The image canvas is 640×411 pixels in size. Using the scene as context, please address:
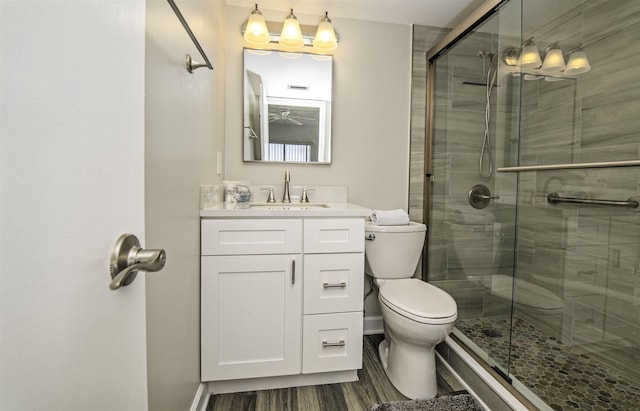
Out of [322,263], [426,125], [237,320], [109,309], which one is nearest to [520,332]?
[322,263]

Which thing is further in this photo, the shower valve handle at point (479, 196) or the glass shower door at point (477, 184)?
the shower valve handle at point (479, 196)

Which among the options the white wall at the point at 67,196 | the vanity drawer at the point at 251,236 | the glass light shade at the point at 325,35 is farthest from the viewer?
the glass light shade at the point at 325,35

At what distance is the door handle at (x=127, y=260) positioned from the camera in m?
0.39

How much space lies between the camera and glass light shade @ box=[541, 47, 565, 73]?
1.60 metres

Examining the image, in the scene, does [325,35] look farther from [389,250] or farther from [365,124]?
[389,250]

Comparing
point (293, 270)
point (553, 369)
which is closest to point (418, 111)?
point (293, 270)

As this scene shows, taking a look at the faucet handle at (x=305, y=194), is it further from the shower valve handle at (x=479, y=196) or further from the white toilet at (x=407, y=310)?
the shower valve handle at (x=479, y=196)

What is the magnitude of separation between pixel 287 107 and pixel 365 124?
543 millimetres

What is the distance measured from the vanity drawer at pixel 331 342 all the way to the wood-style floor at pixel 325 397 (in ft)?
0.35

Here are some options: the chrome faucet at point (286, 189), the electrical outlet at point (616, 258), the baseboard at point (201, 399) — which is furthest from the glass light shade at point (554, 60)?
the baseboard at point (201, 399)

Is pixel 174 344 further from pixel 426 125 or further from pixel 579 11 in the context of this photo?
pixel 579 11

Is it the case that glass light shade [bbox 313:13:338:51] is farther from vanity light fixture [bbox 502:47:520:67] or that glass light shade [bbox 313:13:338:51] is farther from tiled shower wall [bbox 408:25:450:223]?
vanity light fixture [bbox 502:47:520:67]

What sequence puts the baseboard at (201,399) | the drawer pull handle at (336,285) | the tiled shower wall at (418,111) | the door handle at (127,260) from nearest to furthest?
the door handle at (127,260) → the baseboard at (201,399) → the drawer pull handle at (336,285) → the tiled shower wall at (418,111)

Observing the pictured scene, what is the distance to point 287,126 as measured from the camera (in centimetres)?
194
